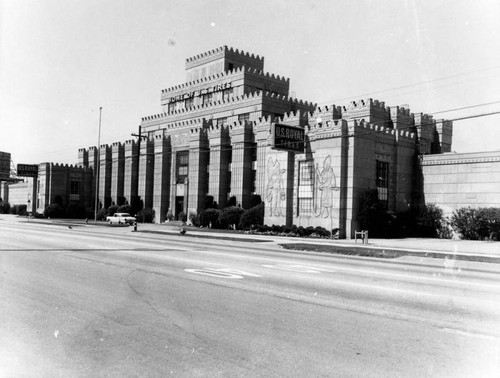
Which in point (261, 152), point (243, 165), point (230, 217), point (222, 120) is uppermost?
point (222, 120)

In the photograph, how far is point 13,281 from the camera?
11609mm

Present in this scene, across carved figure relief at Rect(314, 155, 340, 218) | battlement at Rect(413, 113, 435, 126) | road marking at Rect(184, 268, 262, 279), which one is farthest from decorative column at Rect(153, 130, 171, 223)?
road marking at Rect(184, 268, 262, 279)

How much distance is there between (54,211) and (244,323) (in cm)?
7341

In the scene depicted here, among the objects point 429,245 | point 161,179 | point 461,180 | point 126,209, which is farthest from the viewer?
point 126,209

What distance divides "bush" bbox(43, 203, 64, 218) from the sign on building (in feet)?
31.8

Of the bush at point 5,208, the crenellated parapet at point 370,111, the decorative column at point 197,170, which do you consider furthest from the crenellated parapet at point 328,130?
the bush at point 5,208

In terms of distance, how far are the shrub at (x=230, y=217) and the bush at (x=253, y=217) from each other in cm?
243

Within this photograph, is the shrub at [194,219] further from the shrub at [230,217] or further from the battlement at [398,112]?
the battlement at [398,112]

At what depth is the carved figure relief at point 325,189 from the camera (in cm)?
3512

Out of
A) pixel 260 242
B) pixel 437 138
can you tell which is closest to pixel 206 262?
pixel 260 242

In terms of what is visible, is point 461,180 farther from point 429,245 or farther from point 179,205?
point 179,205

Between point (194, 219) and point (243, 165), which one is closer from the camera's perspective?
point (194, 219)

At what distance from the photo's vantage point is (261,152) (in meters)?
50.9

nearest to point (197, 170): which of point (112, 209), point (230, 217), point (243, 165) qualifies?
point (243, 165)
